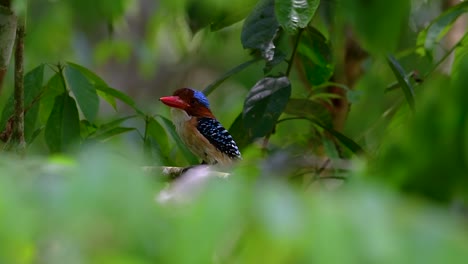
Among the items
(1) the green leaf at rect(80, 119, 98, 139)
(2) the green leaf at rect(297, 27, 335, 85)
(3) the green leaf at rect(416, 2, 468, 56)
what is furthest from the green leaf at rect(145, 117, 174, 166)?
(3) the green leaf at rect(416, 2, 468, 56)

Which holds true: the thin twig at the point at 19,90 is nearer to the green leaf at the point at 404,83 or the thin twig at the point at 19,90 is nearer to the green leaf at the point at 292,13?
the green leaf at the point at 292,13

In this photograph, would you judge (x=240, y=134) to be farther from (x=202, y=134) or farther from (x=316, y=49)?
(x=202, y=134)

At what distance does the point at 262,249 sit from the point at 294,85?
17.9ft

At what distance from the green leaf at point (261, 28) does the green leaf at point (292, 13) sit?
2.28 ft

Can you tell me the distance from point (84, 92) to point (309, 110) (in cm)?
105

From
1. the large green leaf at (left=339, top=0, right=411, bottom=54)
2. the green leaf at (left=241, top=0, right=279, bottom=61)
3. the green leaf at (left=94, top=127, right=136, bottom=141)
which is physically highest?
the large green leaf at (left=339, top=0, right=411, bottom=54)

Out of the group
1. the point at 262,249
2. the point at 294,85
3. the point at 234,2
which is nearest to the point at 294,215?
the point at 262,249

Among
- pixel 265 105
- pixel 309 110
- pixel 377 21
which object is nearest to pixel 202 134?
pixel 309 110

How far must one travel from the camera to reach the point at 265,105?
385 cm

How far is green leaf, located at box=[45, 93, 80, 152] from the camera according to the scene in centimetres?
377

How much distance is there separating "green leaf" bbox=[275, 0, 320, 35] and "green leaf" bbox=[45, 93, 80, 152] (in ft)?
3.66

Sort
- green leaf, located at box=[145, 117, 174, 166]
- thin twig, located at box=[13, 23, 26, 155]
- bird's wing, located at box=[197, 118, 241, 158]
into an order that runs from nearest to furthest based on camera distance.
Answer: thin twig, located at box=[13, 23, 26, 155]
green leaf, located at box=[145, 117, 174, 166]
bird's wing, located at box=[197, 118, 241, 158]

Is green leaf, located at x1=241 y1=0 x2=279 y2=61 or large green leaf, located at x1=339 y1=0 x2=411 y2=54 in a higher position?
large green leaf, located at x1=339 y1=0 x2=411 y2=54

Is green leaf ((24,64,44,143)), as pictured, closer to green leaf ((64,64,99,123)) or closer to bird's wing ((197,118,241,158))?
green leaf ((64,64,99,123))
